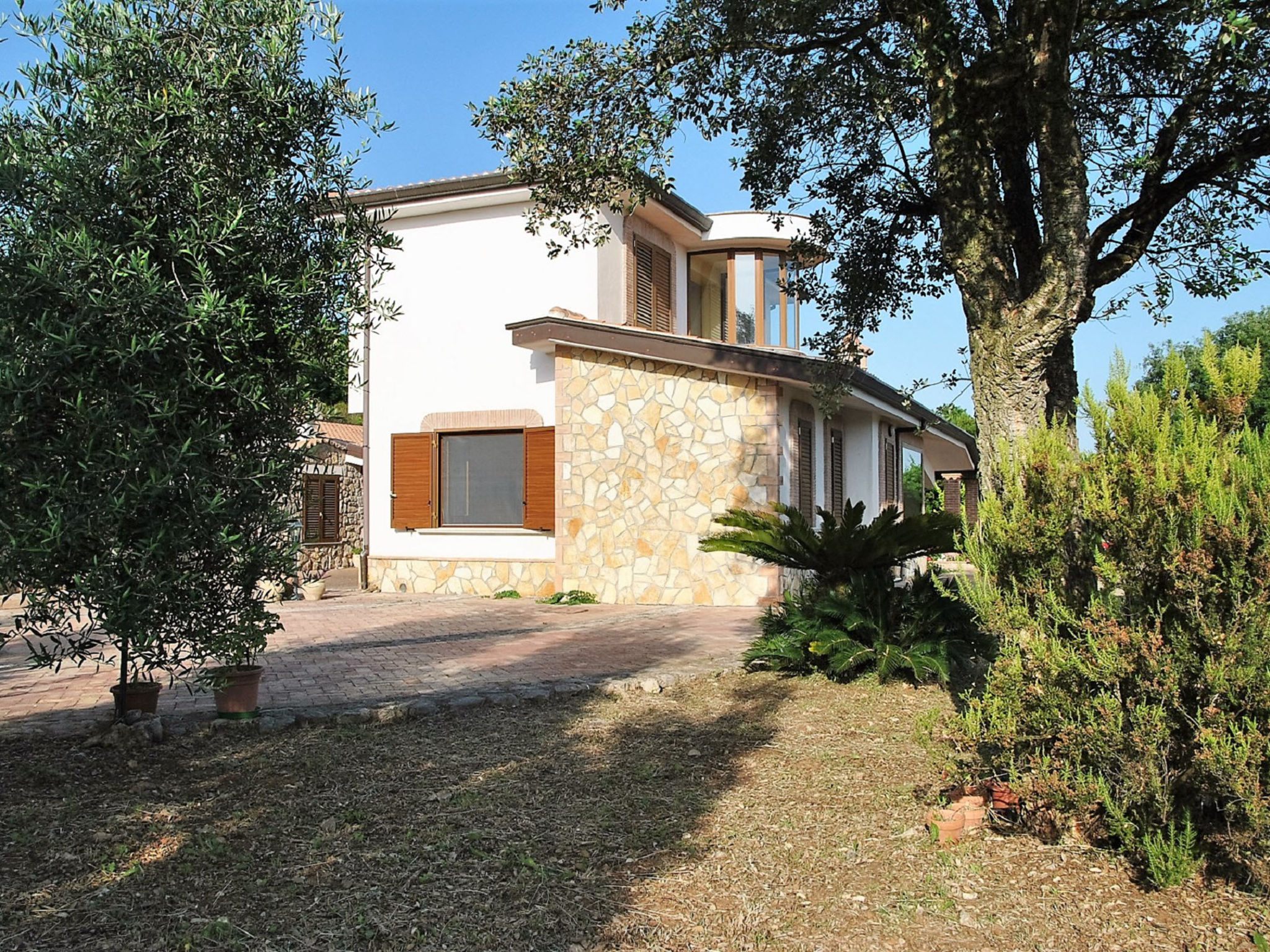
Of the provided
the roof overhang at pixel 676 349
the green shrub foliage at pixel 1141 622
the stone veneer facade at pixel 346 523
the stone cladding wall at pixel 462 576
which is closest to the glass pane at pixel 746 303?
the roof overhang at pixel 676 349

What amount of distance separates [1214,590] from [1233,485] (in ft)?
1.19

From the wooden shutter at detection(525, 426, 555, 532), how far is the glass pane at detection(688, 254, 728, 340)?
17.8 feet

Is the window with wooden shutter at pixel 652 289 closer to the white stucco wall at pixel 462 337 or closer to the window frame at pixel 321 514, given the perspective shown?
the white stucco wall at pixel 462 337

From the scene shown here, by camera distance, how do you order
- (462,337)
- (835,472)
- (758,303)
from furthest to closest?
(758,303) → (835,472) → (462,337)

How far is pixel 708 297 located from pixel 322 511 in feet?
30.6

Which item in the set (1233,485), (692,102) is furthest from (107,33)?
(1233,485)

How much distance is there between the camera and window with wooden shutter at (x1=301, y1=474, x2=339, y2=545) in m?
21.3

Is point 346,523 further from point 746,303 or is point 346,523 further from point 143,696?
point 143,696

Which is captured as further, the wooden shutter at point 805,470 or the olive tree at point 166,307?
the wooden shutter at point 805,470

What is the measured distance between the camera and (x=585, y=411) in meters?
14.7

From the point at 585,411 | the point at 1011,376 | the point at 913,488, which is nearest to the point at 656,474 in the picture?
the point at 585,411

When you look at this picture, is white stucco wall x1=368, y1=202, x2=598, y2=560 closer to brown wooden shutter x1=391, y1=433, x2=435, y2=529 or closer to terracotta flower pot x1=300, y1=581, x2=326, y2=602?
brown wooden shutter x1=391, y1=433, x2=435, y2=529

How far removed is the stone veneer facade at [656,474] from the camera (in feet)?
46.2

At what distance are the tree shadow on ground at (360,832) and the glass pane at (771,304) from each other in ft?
40.9
